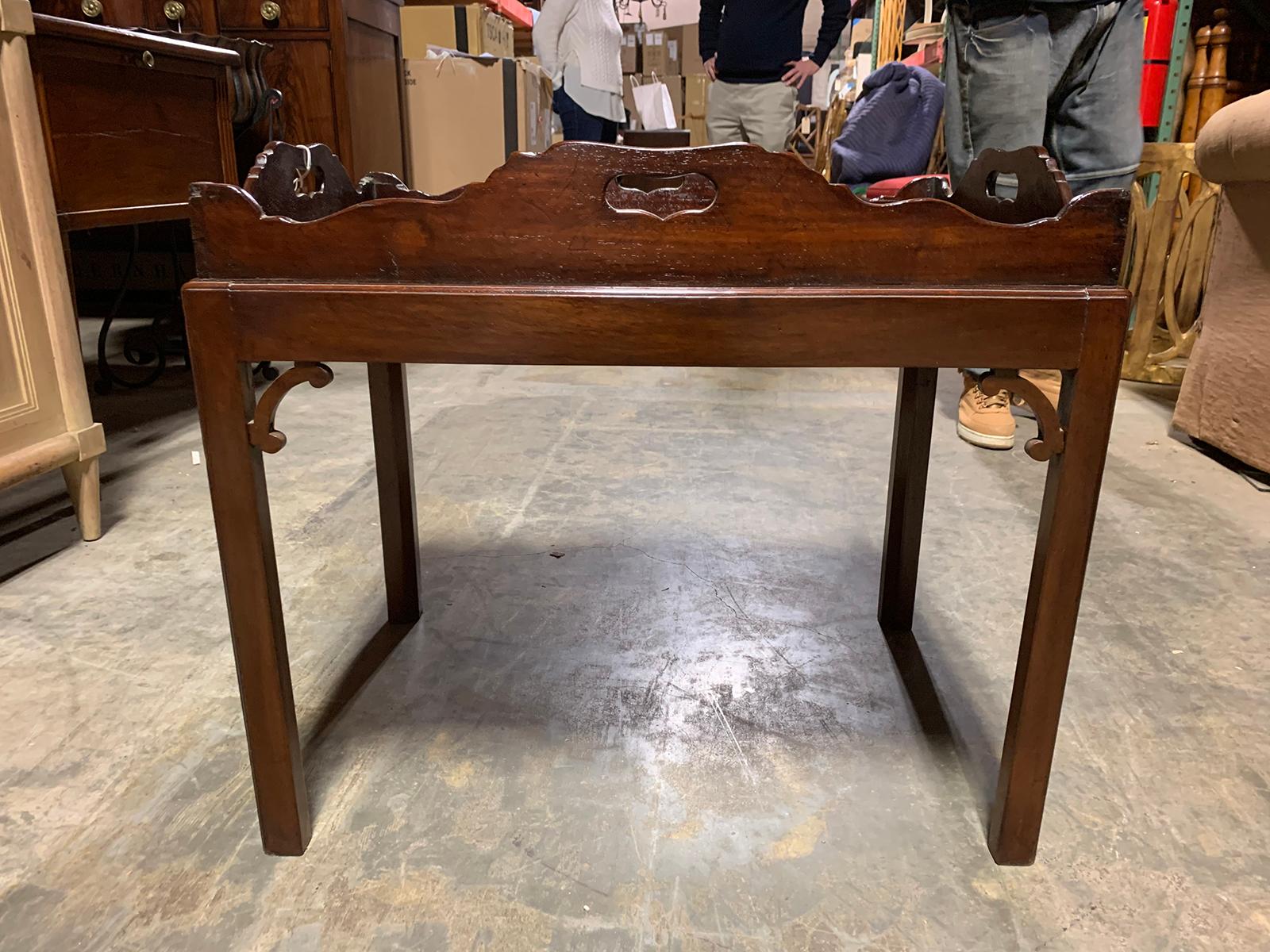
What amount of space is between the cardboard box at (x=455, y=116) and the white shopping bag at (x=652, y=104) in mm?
3146

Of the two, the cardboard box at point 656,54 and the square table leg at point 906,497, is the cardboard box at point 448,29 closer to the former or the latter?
the cardboard box at point 656,54

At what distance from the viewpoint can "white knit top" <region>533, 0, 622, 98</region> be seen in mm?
3771

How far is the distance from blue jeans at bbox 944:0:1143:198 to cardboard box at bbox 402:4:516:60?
2.76 m

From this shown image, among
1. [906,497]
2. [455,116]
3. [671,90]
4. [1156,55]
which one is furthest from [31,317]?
[671,90]

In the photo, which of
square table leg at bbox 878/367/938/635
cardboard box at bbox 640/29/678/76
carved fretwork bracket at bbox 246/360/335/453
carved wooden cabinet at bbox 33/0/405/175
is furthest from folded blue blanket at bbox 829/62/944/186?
cardboard box at bbox 640/29/678/76

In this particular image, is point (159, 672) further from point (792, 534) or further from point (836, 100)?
point (836, 100)

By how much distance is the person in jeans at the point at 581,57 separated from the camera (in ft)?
12.4

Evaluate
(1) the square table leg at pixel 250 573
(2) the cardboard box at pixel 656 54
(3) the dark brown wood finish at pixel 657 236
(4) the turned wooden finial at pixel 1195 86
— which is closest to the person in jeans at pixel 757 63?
(4) the turned wooden finial at pixel 1195 86

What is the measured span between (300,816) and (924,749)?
25.5 inches

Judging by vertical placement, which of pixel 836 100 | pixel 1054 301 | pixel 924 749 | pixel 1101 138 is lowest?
pixel 924 749

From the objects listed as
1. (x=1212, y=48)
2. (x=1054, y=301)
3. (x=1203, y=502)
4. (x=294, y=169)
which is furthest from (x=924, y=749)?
(x=1212, y=48)

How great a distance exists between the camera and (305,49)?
2.79 meters

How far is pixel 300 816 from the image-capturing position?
83cm

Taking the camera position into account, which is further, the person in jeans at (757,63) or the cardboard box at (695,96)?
the cardboard box at (695,96)
